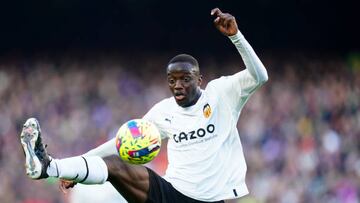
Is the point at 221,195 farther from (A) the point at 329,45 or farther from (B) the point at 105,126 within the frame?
(A) the point at 329,45

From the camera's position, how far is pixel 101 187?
30.1 feet

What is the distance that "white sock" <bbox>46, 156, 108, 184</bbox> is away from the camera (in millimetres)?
6527

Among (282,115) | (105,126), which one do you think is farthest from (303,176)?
(105,126)

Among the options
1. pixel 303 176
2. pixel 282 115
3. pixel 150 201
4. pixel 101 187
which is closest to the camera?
pixel 150 201

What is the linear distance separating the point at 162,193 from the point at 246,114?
9649 mm

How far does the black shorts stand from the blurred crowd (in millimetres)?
7507

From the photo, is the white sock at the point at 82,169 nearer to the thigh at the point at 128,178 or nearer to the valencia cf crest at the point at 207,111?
the thigh at the point at 128,178

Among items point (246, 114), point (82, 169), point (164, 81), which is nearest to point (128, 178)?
point (82, 169)

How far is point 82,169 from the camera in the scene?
6641mm

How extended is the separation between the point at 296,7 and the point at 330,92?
2587 mm

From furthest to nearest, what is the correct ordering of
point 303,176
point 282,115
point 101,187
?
point 282,115 → point 303,176 → point 101,187

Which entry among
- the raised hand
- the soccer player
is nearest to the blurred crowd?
the soccer player

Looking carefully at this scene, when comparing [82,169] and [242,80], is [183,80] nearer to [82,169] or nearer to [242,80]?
[242,80]

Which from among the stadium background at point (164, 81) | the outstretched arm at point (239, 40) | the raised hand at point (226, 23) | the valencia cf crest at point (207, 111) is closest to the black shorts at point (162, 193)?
the valencia cf crest at point (207, 111)
